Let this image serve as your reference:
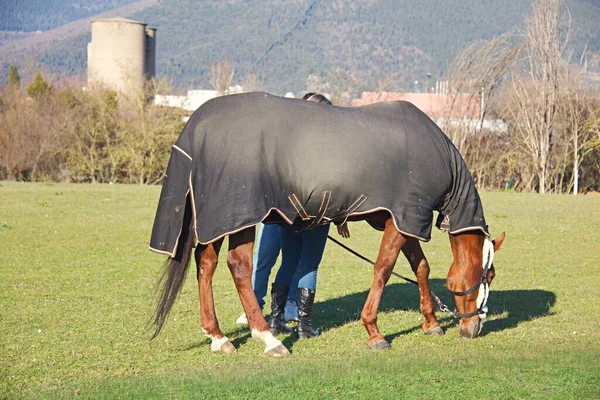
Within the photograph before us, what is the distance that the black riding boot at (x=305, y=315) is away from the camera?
7172 millimetres

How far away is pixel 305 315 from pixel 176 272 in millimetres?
1288

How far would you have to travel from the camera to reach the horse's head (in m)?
7.06

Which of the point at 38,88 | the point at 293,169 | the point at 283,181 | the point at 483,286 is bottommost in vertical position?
the point at 483,286

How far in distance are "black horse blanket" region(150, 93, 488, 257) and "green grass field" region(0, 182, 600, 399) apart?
3.33 ft

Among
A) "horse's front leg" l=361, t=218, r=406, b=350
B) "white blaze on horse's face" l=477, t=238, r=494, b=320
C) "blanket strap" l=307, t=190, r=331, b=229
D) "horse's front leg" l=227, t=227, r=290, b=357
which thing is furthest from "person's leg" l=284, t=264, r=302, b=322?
"white blaze on horse's face" l=477, t=238, r=494, b=320

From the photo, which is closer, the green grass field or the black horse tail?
the green grass field

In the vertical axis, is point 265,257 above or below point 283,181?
below

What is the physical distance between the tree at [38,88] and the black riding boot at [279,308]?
37.4 meters

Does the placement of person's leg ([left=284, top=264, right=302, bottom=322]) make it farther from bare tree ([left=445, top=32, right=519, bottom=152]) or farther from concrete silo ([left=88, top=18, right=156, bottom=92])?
concrete silo ([left=88, top=18, right=156, bottom=92])

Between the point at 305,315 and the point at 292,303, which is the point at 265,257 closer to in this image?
the point at 292,303

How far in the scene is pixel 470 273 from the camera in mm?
7090

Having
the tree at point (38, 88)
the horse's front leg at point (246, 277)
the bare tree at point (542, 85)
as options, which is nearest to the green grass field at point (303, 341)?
the horse's front leg at point (246, 277)

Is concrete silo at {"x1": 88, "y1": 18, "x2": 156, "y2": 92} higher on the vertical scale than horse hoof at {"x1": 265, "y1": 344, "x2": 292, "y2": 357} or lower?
higher

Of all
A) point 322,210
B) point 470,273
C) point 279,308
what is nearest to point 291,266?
point 279,308
